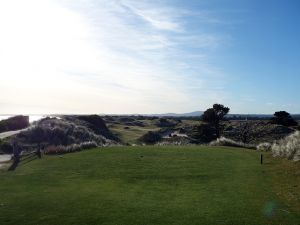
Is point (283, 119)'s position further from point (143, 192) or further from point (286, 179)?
point (143, 192)

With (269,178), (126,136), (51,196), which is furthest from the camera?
(126,136)

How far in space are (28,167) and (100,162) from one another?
15.6ft

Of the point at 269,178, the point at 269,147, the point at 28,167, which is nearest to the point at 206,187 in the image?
the point at 269,178

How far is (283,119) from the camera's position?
87.4 meters

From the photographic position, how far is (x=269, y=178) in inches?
805

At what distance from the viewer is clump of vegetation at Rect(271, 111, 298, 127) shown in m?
86.4

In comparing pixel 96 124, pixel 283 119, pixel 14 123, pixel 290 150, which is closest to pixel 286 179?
pixel 290 150

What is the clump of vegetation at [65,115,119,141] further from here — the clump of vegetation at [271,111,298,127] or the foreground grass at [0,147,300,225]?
the clump of vegetation at [271,111,298,127]

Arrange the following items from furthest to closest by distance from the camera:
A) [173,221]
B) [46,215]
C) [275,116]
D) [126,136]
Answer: [275,116], [126,136], [46,215], [173,221]

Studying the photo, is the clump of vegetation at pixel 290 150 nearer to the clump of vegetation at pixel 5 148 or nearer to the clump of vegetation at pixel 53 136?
the clump of vegetation at pixel 53 136

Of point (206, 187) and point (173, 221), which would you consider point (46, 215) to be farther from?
point (206, 187)

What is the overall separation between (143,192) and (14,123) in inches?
1938

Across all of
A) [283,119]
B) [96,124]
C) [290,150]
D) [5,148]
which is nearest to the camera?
[290,150]

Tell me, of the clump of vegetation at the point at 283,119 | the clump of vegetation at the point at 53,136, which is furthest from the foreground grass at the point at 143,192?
the clump of vegetation at the point at 283,119
